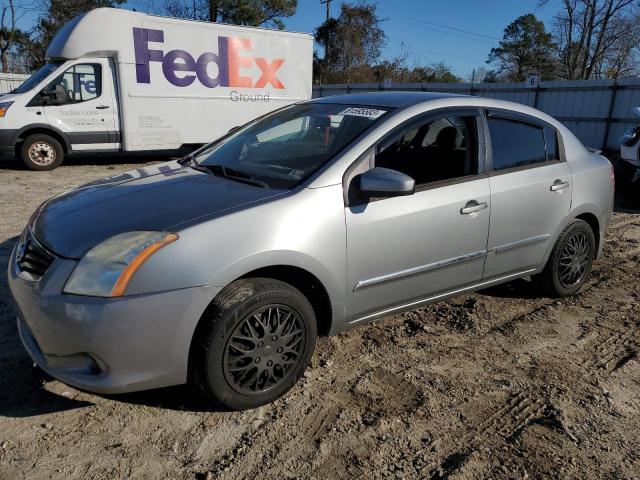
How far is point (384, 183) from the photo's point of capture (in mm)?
2875

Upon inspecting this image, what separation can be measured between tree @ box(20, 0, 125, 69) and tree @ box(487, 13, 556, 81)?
34.2m

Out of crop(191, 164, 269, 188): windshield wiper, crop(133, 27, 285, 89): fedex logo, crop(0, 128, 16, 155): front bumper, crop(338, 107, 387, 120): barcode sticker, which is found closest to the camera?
crop(191, 164, 269, 188): windshield wiper

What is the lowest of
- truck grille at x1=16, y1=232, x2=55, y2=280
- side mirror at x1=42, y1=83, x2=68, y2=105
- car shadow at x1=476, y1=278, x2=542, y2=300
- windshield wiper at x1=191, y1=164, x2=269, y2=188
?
car shadow at x1=476, y1=278, x2=542, y2=300

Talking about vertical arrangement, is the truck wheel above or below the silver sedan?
below

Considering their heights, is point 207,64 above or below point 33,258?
above

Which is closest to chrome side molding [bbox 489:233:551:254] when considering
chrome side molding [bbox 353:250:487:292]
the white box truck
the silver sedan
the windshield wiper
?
the silver sedan

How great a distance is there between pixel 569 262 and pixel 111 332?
359cm

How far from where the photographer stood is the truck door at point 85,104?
33.6 ft

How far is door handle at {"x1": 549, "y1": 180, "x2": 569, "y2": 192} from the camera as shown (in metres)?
3.96

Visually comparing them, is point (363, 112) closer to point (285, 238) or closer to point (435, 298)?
point (285, 238)

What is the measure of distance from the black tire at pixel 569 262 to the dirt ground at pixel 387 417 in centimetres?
53

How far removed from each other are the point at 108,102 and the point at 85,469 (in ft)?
31.8

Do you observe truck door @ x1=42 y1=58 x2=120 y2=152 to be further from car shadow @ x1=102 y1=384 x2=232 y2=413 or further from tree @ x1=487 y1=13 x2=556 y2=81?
tree @ x1=487 y1=13 x2=556 y2=81

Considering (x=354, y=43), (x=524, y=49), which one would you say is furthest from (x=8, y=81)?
(x=524, y=49)
